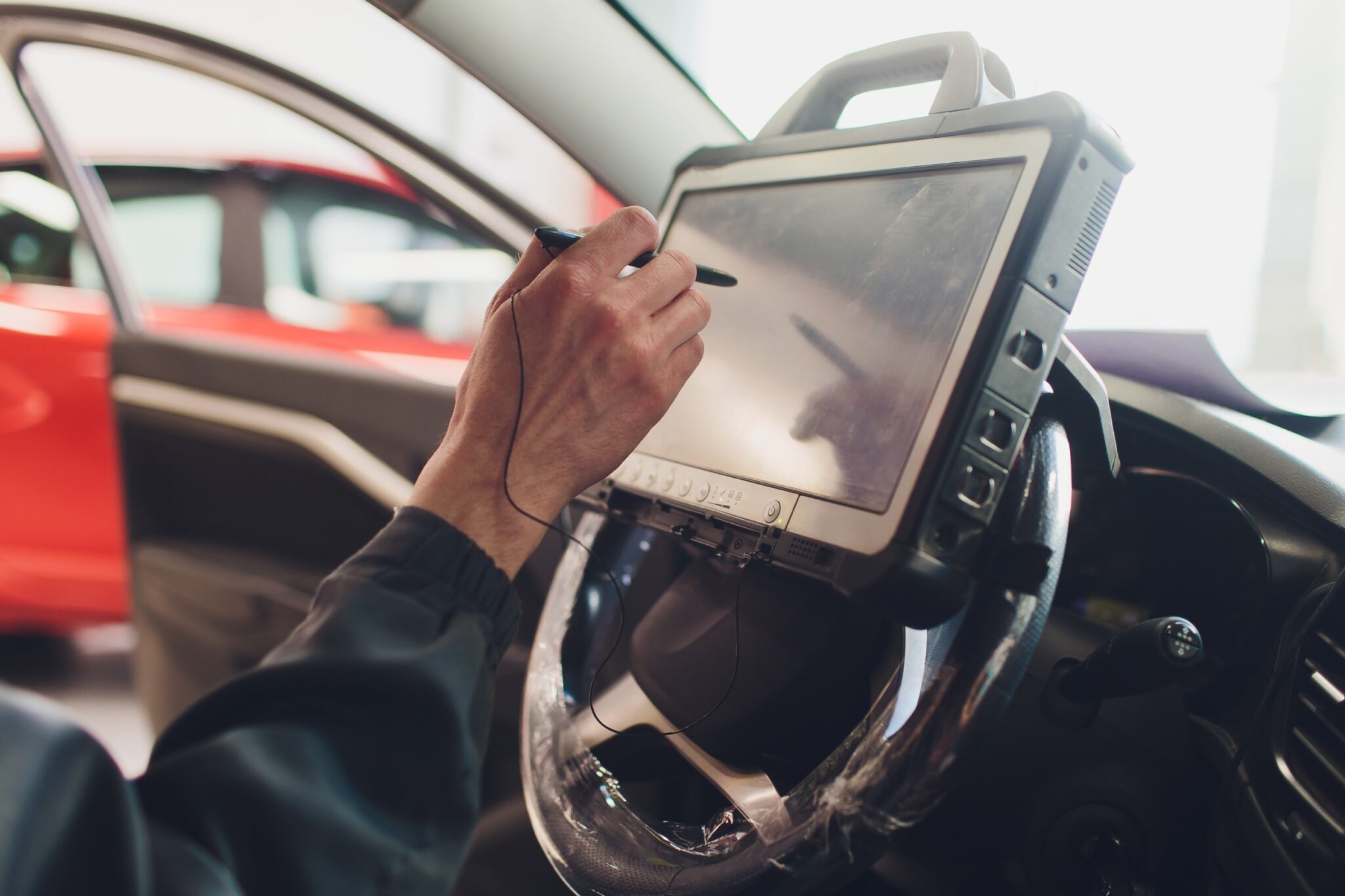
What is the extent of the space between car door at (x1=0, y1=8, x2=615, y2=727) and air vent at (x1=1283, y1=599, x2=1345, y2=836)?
0.96 metres

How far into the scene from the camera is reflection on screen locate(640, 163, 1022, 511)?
57cm

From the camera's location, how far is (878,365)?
591 mm


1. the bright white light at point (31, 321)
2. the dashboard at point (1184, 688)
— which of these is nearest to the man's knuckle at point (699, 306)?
the dashboard at point (1184, 688)

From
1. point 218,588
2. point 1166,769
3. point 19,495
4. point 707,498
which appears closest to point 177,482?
point 218,588

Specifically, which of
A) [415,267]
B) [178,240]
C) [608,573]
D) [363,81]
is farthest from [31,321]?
[608,573]

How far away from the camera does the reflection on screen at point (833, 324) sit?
1.86 feet

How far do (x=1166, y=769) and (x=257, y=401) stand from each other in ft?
4.90

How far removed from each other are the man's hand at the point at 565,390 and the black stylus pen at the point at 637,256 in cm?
2

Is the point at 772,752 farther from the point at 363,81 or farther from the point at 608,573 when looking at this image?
the point at 363,81

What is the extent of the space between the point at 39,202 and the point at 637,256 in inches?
90.0

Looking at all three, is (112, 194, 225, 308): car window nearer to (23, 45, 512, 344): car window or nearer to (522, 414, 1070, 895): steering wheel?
(23, 45, 512, 344): car window

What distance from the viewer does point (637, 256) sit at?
2.08ft

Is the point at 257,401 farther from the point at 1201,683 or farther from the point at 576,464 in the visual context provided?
the point at 1201,683

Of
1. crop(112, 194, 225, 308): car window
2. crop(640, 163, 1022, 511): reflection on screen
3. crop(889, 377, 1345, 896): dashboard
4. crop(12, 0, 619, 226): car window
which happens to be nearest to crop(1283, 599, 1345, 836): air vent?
crop(889, 377, 1345, 896): dashboard
